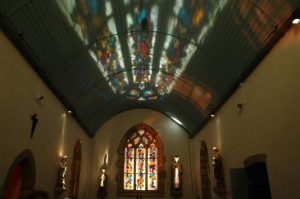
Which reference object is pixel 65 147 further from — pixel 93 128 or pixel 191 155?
pixel 191 155

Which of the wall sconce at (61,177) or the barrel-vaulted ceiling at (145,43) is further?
the wall sconce at (61,177)

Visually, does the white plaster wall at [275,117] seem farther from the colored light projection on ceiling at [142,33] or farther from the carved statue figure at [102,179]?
the carved statue figure at [102,179]

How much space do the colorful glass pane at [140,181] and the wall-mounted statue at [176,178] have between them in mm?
1479

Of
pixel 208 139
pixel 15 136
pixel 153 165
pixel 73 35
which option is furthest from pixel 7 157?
pixel 153 165

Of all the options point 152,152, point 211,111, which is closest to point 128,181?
point 152,152

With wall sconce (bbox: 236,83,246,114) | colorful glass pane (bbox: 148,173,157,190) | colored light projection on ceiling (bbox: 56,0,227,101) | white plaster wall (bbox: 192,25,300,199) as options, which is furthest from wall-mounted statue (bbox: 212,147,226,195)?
colorful glass pane (bbox: 148,173,157,190)

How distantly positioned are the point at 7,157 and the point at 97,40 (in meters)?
4.24

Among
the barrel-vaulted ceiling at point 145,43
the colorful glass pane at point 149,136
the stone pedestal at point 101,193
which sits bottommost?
the stone pedestal at point 101,193

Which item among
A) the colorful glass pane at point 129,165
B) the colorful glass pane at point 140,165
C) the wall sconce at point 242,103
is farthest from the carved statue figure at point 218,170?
the colorful glass pane at point 129,165

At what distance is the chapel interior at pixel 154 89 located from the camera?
5.75m

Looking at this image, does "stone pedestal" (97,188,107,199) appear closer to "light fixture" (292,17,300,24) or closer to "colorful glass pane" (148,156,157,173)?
"colorful glass pane" (148,156,157,173)

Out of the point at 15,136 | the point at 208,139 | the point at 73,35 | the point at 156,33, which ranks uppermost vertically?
the point at 156,33

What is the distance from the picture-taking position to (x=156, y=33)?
8.97m

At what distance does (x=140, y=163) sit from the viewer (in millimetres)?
14570
